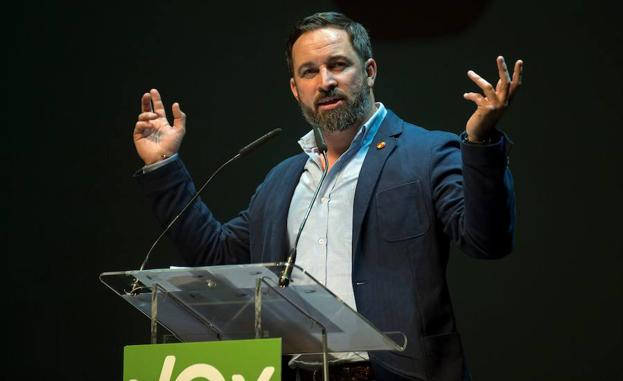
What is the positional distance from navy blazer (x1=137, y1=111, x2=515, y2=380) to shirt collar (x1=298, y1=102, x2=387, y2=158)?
0.13ft

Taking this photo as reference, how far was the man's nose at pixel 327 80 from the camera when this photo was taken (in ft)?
8.08

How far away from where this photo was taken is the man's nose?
97.0 inches

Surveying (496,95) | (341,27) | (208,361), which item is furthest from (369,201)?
(208,361)

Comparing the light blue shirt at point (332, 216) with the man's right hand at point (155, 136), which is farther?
the man's right hand at point (155, 136)

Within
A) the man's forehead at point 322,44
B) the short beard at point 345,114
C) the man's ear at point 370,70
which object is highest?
the man's forehead at point 322,44

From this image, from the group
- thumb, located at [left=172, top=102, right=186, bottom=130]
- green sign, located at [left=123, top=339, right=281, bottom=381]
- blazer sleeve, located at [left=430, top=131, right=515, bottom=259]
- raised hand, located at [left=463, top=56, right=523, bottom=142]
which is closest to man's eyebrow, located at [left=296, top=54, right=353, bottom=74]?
thumb, located at [left=172, top=102, right=186, bottom=130]

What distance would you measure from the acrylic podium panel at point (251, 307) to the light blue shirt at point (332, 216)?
1.18ft

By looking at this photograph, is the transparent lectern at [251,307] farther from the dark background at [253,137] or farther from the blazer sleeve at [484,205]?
the dark background at [253,137]

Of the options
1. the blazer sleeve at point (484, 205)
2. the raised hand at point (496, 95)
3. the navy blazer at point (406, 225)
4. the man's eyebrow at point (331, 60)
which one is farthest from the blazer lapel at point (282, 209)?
the raised hand at point (496, 95)

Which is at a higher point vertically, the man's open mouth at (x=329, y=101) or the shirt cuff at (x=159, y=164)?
the man's open mouth at (x=329, y=101)

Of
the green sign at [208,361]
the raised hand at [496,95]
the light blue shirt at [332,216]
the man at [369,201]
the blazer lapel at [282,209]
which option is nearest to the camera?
the green sign at [208,361]

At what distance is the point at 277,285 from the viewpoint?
1.61 m

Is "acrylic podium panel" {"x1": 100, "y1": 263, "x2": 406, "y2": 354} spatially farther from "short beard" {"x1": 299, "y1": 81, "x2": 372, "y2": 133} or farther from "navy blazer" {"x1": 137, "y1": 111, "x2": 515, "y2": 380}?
"short beard" {"x1": 299, "y1": 81, "x2": 372, "y2": 133}

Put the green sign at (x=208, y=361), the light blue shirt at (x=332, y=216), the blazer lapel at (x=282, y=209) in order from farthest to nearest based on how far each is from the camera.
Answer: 1. the blazer lapel at (x=282, y=209)
2. the light blue shirt at (x=332, y=216)
3. the green sign at (x=208, y=361)
